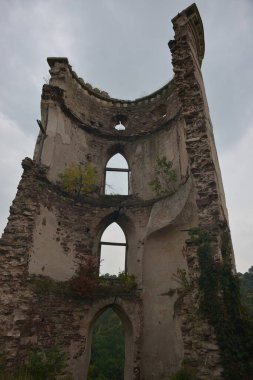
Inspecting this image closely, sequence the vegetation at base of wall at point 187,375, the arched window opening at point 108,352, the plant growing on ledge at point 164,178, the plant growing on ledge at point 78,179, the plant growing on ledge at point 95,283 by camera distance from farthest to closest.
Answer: the arched window opening at point 108,352
the plant growing on ledge at point 164,178
the plant growing on ledge at point 78,179
the plant growing on ledge at point 95,283
the vegetation at base of wall at point 187,375

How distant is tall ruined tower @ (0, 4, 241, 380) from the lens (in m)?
7.58

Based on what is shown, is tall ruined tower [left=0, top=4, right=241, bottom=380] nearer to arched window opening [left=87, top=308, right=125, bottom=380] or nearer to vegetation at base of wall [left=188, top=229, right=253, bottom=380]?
vegetation at base of wall [left=188, top=229, right=253, bottom=380]

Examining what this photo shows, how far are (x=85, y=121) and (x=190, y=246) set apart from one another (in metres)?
8.85

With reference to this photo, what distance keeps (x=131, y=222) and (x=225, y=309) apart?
252 inches

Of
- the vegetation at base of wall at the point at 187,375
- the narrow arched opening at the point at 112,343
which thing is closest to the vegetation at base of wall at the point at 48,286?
the narrow arched opening at the point at 112,343

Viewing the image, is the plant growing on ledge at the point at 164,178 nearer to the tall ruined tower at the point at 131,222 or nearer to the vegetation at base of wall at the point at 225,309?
the tall ruined tower at the point at 131,222

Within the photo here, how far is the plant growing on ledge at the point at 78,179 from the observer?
1140cm

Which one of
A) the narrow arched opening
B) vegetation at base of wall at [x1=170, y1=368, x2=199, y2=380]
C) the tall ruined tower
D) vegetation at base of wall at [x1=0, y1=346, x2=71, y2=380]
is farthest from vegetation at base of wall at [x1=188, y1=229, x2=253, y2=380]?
the narrow arched opening

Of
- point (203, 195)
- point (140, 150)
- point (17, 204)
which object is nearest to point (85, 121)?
point (140, 150)

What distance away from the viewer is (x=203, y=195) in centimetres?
709

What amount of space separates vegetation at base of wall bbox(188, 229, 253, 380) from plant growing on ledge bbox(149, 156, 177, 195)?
16.0 feet

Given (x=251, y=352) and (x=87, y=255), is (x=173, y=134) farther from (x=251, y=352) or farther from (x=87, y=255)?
(x=251, y=352)

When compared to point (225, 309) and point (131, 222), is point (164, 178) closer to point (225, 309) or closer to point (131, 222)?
point (131, 222)

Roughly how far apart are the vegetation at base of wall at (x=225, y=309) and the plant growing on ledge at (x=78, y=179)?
5.87m
